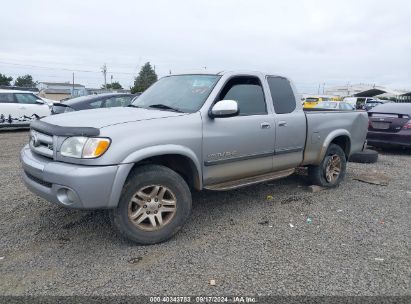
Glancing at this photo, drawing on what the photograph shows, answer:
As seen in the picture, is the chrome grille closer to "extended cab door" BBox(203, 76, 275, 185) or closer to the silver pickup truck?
the silver pickup truck

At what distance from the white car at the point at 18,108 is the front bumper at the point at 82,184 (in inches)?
414

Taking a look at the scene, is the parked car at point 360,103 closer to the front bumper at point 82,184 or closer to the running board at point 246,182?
the running board at point 246,182

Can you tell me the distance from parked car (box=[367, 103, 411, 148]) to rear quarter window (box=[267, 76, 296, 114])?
5.17 metres

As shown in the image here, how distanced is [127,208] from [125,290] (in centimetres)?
82

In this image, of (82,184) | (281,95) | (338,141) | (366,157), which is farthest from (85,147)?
(366,157)

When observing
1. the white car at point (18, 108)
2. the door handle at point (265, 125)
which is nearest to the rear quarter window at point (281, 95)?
the door handle at point (265, 125)

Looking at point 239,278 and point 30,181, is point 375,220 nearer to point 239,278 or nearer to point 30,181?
point 239,278

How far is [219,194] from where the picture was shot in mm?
5410

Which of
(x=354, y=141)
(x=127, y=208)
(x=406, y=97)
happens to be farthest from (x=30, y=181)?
(x=406, y=97)

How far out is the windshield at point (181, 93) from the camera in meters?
4.18

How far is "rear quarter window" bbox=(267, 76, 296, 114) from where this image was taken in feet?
16.1

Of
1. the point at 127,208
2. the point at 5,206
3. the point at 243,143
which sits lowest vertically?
the point at 5,206

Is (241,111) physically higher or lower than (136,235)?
higher

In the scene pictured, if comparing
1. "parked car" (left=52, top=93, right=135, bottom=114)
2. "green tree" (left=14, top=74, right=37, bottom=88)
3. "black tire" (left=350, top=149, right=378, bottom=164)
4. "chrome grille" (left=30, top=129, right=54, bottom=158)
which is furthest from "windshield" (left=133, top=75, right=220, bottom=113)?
"green tree" (left=14, top=74, right=37, bottom=88)
